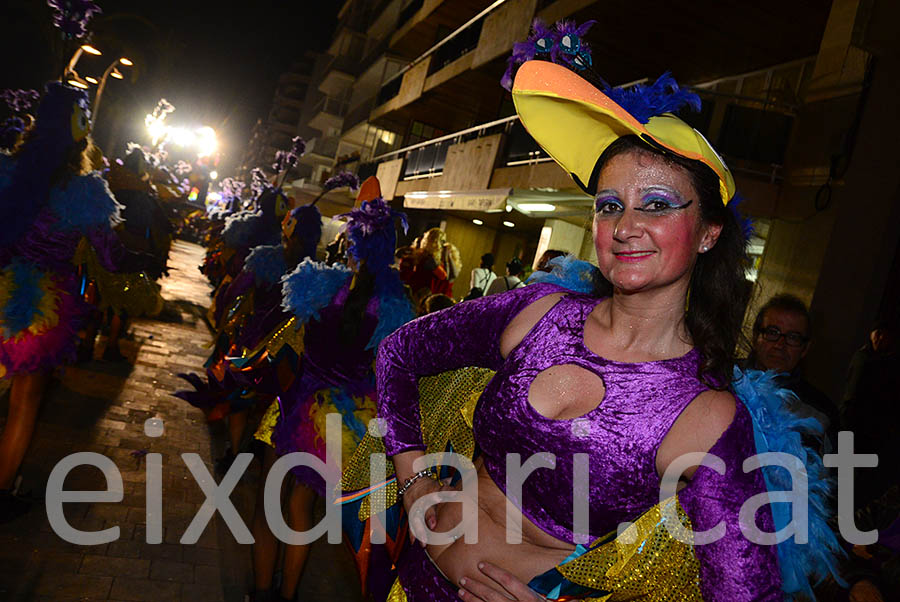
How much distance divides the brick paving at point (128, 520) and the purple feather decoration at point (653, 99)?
316 cm

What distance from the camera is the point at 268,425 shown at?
3695 mm

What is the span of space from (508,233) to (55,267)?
1632 centimetres

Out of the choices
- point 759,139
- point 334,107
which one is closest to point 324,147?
point 334,107

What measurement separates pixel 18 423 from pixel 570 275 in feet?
10.5

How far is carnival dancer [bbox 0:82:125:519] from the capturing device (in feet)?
12.0

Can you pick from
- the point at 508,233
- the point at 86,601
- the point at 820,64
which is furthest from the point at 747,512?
the point at 508,233

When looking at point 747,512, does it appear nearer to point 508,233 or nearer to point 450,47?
point 508,233

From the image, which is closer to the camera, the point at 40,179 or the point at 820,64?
the point at 40,179

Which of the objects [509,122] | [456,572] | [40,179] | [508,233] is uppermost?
[509,122]

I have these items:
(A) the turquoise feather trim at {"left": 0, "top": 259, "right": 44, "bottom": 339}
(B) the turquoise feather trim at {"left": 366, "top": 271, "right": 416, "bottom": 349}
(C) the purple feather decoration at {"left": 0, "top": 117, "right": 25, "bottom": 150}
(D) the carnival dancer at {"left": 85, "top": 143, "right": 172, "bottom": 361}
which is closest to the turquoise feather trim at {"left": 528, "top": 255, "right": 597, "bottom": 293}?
(B) the turquoise feather trim at {"left": 366, "top": 271, "right": 416, "bottom": 349}

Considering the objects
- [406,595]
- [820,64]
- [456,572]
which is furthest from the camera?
[820,64]

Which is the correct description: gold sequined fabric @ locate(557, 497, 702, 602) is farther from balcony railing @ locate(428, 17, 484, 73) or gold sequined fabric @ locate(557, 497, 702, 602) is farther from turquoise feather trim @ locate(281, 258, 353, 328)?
balcony railing @ locate(428, 17, 484, 73)

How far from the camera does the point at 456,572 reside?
185 cm

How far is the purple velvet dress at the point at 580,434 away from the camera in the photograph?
4.90 ft
